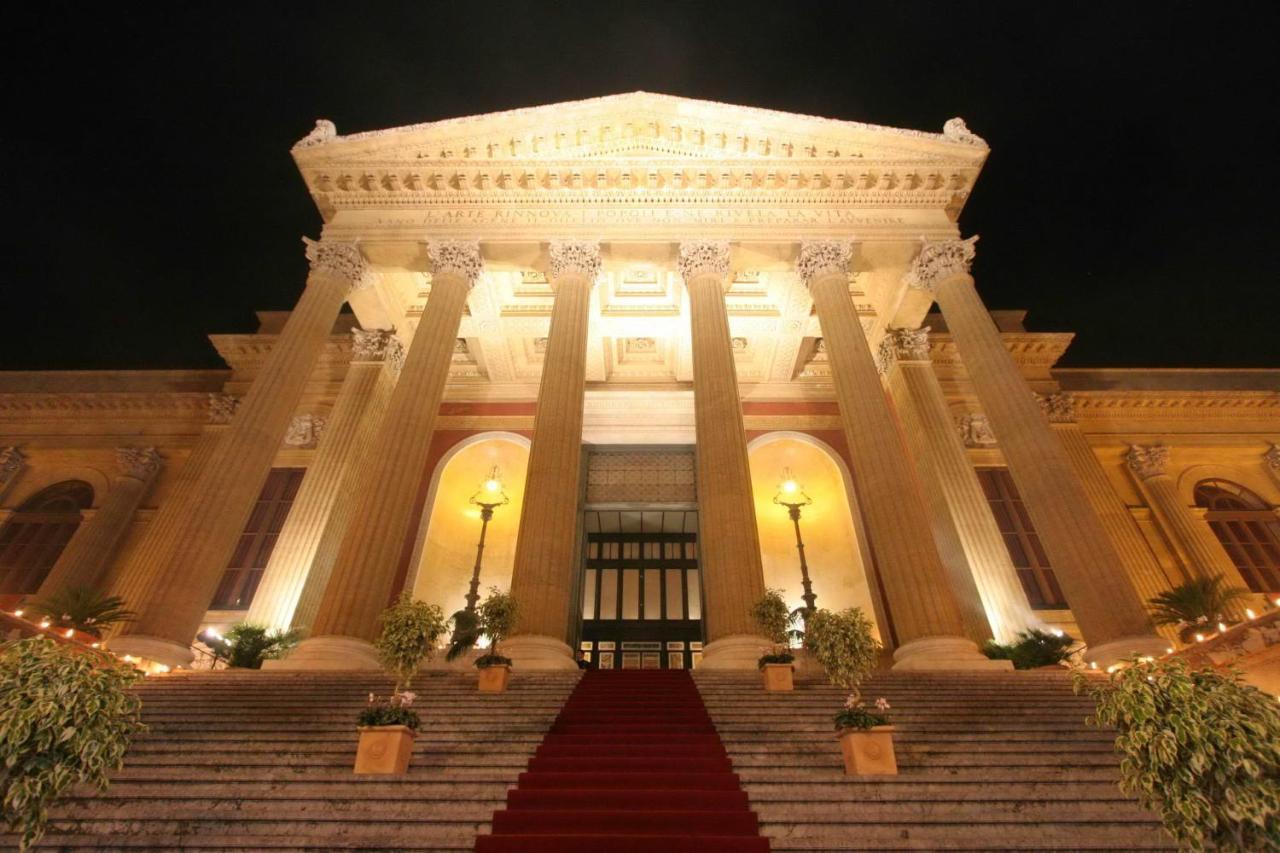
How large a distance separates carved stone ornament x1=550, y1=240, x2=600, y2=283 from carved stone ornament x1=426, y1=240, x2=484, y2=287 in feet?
6.47

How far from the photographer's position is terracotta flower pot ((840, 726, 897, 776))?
235 inches

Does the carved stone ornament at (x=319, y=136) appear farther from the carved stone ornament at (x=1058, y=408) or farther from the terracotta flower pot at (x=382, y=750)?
the carved stone ornament at (x=1058, y=408)

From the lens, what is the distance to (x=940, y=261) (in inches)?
642

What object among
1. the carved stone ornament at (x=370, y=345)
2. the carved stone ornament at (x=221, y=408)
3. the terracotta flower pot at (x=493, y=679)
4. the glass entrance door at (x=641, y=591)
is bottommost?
the terracotta flower pot at (x=493, y=679)

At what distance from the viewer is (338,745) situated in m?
6.57

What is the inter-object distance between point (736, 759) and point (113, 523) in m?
21.6

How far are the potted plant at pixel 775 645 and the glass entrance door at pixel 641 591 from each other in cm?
785

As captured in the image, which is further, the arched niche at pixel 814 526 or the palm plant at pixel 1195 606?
the arched niche at pixel 814 526

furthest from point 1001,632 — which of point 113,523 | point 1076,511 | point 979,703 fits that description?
point 113,523

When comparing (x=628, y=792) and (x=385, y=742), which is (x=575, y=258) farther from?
(x=628, y=792)

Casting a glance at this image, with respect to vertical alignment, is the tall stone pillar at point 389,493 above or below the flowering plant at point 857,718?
above

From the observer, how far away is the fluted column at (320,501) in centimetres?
1410

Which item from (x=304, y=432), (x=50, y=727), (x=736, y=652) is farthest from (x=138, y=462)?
(x=50, y=727)

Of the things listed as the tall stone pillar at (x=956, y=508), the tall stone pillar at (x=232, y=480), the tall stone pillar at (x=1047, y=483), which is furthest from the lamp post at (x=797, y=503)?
the tall stone pillar at (x=232, y=480)
